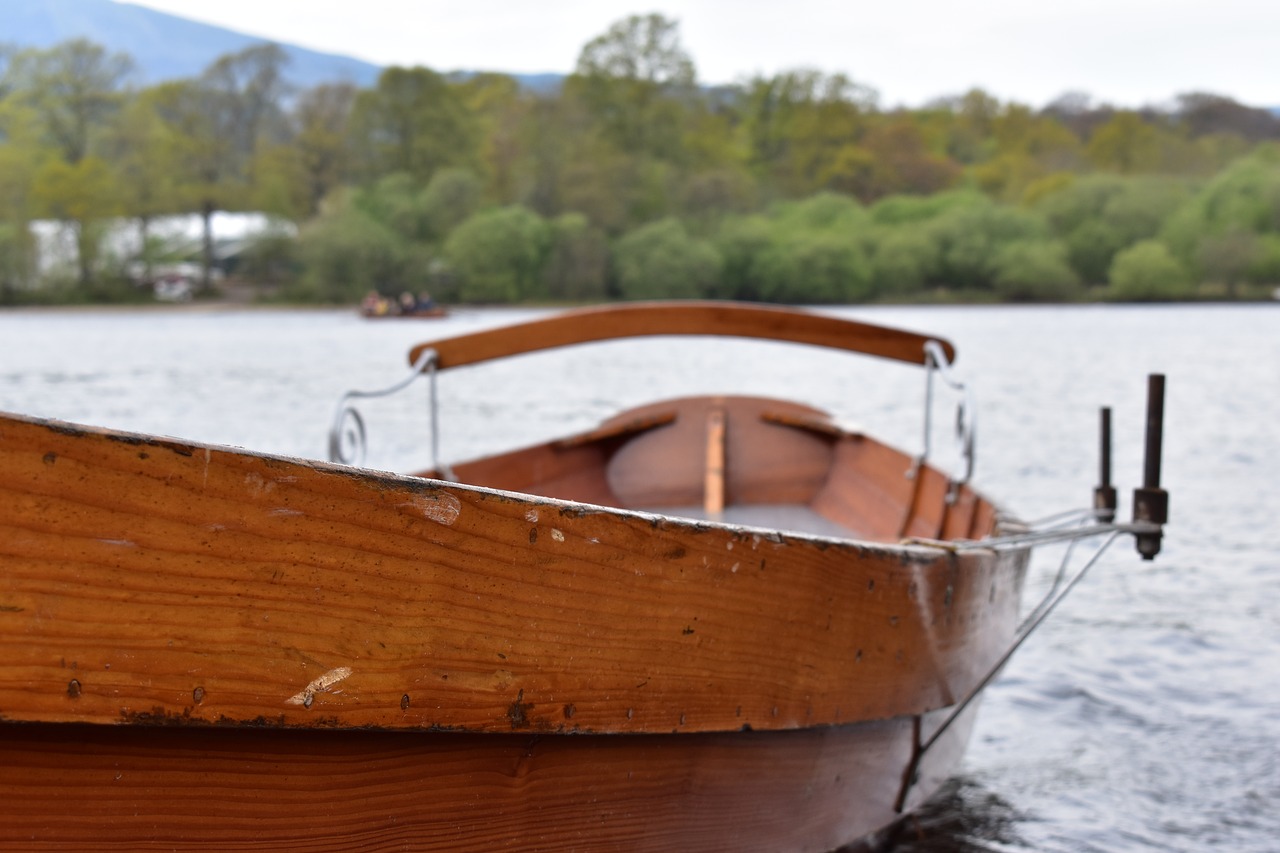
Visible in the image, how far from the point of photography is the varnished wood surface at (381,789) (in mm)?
1717

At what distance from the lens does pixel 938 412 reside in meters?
28.4

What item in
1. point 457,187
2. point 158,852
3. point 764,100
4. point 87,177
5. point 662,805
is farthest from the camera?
point 764,100

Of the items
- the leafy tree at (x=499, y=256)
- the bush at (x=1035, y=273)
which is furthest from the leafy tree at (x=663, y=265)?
the bush at (x=1035, y=273)

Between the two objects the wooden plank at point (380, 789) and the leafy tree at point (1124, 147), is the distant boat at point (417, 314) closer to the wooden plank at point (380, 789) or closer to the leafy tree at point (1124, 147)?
the wooden plank at point (380, 789)

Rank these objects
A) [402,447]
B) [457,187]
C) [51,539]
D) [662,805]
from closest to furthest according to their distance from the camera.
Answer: [51,539], [662,805], [402,447], [457,187]

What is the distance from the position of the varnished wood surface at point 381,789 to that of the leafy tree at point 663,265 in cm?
8473

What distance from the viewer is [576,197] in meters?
96.2

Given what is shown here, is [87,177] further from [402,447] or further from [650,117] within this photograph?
[402,447]

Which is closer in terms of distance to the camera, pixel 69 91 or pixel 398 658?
pixel 398 658

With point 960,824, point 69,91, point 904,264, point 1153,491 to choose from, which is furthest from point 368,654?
point 69,91

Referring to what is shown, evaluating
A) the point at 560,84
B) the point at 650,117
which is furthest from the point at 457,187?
the point at 560,84

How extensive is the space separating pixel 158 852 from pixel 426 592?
1.66 feet

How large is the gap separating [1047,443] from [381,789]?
66.7 ft

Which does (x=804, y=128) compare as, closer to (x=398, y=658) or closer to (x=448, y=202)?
(x=448, y=202)
